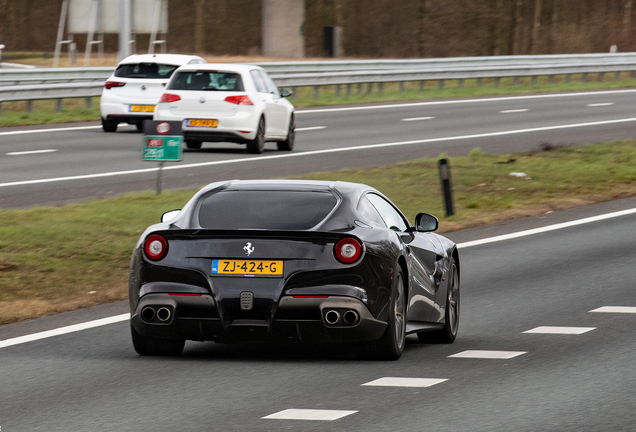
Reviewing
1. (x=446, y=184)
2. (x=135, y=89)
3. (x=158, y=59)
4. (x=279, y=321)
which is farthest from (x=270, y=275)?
(x=158, y=59)

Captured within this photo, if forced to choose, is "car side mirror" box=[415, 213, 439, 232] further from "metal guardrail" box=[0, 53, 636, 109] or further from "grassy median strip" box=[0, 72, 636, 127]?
"metal guardrail" box=[0, 53, 636, 109]

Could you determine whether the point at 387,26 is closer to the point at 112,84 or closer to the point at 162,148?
the point at 112,84

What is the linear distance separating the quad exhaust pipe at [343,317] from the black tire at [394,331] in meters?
0.27

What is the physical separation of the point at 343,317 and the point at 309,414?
4.94 feet

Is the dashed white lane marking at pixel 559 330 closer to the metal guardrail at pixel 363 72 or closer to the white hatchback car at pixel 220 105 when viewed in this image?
the white hatchback car at pixel 220 105

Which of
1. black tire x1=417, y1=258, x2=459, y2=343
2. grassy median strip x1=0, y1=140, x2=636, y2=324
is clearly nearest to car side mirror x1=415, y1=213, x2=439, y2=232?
black tire x1=417, y1=258, x2=459, y2=343

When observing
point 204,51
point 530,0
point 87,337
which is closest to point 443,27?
point 530,0

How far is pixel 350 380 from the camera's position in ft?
26.1

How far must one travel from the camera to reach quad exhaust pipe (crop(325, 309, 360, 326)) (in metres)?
8.32

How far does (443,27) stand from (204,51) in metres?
13.9

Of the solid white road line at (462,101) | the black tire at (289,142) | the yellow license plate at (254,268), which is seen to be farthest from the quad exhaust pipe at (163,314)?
the solid white road line at (462,101)

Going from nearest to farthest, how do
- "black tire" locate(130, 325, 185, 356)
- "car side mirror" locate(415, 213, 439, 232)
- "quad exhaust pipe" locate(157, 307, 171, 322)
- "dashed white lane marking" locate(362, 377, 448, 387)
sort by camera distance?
"dashed white lane marking" locate(362, 377, 448, 387), "quad exhaust pipe" locate(157, 307, 171, 322), "black tire" locate(130, 325, 185, 356), "car side mirror" locate(415, 213, 439, 232)

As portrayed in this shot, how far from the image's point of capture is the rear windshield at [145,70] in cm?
2945

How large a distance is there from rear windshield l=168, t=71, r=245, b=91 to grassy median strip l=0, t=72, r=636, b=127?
22.9ft
